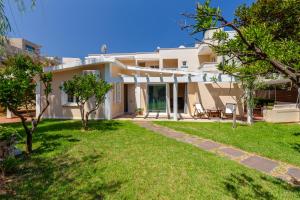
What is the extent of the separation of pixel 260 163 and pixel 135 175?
445 centimetres

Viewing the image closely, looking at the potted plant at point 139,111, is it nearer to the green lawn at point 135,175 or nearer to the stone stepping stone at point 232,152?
the green lawn at point 135,175

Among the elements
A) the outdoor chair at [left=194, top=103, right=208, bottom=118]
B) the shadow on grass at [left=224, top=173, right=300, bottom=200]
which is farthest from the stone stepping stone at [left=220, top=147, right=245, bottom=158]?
the outdoor chair at [left=194, top=103, right=208, bottom=118]

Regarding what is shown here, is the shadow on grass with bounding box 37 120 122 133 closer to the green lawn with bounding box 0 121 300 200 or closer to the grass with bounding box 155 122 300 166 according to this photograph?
the green lawn with bounding box 0 121 300 200

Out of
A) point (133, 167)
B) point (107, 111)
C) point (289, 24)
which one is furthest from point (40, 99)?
point (289, 24)

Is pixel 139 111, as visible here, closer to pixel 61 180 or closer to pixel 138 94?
pixel 138 94

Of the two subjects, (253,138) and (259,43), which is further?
(253,138)

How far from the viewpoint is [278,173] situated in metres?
6.06

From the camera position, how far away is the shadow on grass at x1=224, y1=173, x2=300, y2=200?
472cm

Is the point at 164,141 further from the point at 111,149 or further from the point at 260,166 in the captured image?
the point at 260,166

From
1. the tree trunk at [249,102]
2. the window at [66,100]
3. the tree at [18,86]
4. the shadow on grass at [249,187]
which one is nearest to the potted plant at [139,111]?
the window at [66,100]

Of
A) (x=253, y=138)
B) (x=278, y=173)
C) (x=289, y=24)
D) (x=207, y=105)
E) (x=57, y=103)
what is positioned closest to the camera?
(x=278, y=173)

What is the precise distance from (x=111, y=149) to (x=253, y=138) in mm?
7277

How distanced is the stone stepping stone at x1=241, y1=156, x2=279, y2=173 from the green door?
43.4ft

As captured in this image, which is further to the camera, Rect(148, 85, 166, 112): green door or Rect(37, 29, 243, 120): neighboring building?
Rect(148, 85, 166, 112): green door
